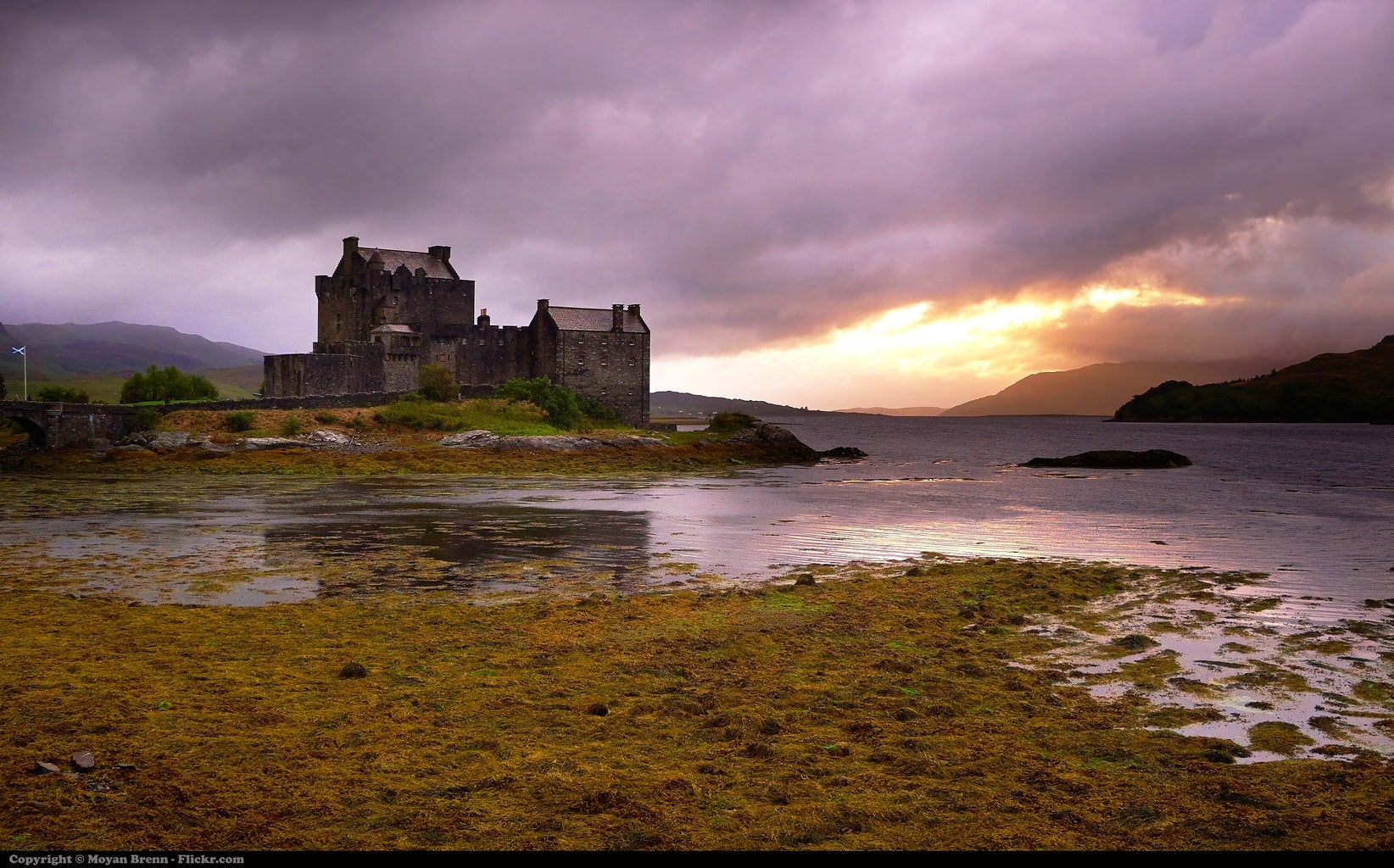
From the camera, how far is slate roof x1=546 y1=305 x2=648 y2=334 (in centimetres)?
7900

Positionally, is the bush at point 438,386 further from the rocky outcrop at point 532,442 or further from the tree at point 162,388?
the tree at point 162,388

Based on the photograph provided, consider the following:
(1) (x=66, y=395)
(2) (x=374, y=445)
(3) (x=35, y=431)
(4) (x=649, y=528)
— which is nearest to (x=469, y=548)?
(4) (x=649, y=528)

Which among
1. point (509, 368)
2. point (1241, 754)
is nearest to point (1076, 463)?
point (509, 368)

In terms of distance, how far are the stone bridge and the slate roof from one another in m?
34.1

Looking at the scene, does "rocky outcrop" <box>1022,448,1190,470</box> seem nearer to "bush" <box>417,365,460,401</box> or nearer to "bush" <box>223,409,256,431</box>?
"bush" <box>417,365,460,401</box>

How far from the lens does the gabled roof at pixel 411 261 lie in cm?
7369

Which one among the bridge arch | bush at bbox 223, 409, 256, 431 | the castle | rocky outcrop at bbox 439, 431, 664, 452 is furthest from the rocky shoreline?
the castle

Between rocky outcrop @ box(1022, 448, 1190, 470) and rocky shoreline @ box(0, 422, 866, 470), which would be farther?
rocky outcrop @ box(1022, 448, 1190, 470)

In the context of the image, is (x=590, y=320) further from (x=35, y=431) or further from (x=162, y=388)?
(x=35, y=431)

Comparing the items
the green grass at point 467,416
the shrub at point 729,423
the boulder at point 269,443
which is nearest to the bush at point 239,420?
the boulder at point 269,443

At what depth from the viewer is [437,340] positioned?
243 ft

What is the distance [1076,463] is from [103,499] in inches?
2685

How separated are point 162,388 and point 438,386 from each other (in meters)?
19.5

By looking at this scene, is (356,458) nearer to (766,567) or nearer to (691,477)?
(691,477)
